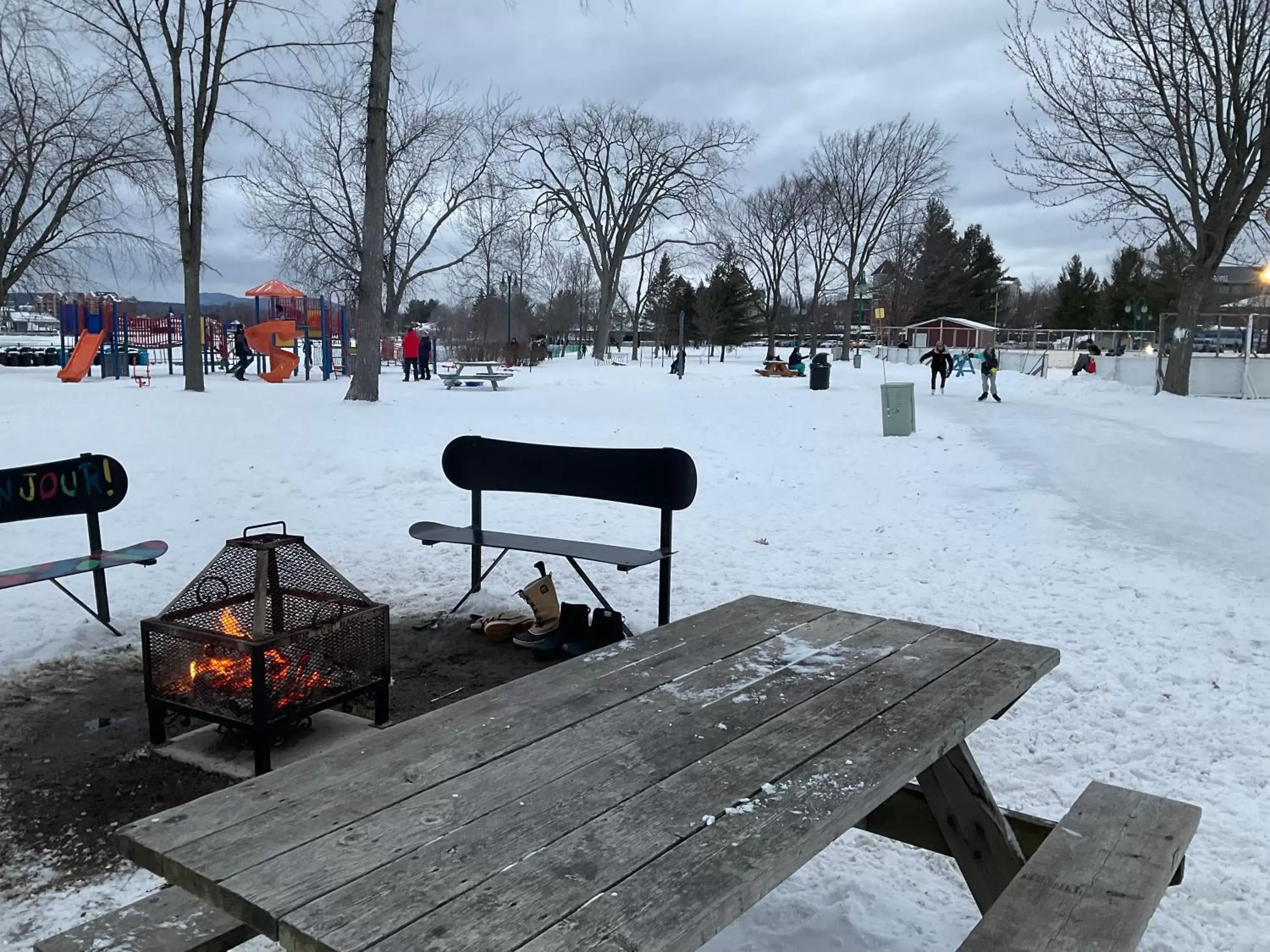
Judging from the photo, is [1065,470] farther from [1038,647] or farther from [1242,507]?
[1038,647]

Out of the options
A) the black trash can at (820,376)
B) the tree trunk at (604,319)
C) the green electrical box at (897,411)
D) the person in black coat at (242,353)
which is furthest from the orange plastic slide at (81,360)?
the tree trunk at (604,319)

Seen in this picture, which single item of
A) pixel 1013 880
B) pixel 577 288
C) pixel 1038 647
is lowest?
pixel 1013 880

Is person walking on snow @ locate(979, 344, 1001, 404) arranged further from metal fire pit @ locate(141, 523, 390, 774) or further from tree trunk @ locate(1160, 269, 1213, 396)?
metal fire pit @ locate(141, 523, 390, 774)

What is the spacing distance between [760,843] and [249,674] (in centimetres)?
255

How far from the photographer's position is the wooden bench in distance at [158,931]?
189 cm

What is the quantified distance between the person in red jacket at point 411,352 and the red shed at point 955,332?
142ft

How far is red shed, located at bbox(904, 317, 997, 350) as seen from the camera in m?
68.1

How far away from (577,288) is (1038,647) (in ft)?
246

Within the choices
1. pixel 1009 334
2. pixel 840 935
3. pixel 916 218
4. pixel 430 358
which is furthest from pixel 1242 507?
pixel 1009 334

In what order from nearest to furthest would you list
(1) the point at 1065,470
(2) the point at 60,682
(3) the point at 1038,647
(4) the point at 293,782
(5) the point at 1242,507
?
1. (4) the point at 293,782
2. (3) the point at 1038,647
3. (2) the point at 60,682
4. (5) the point at 1242,507
5. (1) the point at 1065,470

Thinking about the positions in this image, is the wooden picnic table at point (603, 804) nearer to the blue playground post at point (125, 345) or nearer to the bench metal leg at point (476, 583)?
the bench metal leg at point (476, 583)

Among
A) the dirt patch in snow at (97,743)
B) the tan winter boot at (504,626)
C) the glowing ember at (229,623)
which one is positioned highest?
the glowing ember at (229,623)

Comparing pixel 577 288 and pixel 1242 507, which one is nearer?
pixel 1242 507

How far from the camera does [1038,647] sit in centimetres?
295
